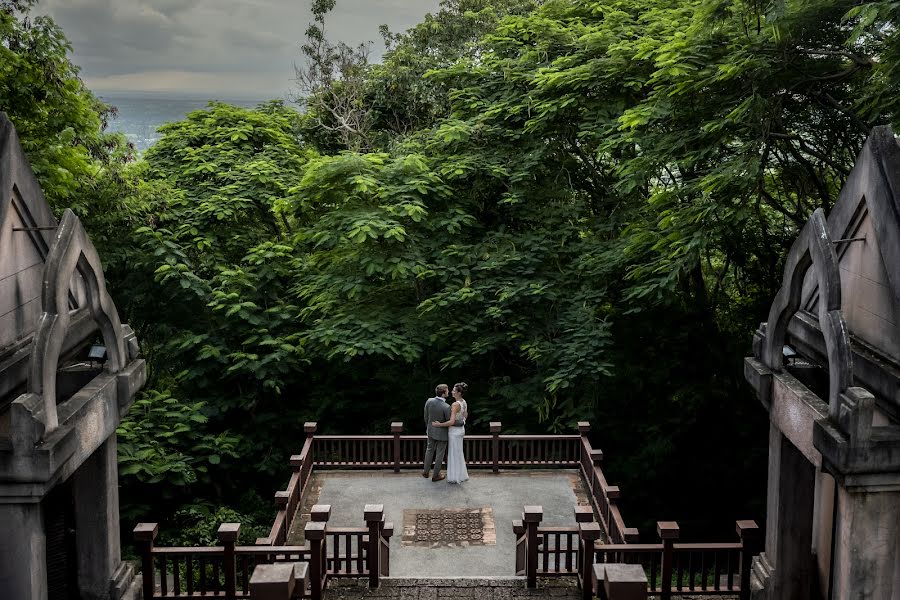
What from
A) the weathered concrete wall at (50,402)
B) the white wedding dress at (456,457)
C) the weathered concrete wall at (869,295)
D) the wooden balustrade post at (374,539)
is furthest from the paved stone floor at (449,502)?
the weathered concrete wall at (869,295)

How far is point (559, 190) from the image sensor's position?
20.7m

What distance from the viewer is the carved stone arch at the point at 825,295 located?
732 cm

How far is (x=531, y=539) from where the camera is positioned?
11.1 metres

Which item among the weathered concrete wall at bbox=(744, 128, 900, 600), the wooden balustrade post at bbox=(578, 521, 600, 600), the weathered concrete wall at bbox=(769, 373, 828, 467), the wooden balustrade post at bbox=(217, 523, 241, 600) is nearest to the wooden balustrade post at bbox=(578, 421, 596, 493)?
the wooden balustrade post at bbox=(578, 521, 600, 600)

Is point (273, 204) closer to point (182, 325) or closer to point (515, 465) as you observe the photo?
point (182, 325)

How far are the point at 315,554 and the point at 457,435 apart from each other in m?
5.06

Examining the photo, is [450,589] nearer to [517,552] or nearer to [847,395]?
[517,552]

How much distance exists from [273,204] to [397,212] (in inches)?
186

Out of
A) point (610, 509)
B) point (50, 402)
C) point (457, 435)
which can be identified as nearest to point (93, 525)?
point (50, 402)

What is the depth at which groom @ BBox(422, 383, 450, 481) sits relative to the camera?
14922 millimetres

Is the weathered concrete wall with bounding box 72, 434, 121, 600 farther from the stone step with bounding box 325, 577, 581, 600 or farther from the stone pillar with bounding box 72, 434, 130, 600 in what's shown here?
the stone step with bounding box 325, 577, 581, 600

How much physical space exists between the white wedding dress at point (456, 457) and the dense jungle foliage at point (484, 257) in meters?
3.32

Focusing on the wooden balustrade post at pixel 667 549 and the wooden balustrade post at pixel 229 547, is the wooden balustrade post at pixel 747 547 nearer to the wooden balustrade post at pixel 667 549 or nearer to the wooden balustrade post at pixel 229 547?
the wooden balustrade post at pixel 667 549

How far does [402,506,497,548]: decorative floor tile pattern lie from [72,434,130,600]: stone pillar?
5019mm
